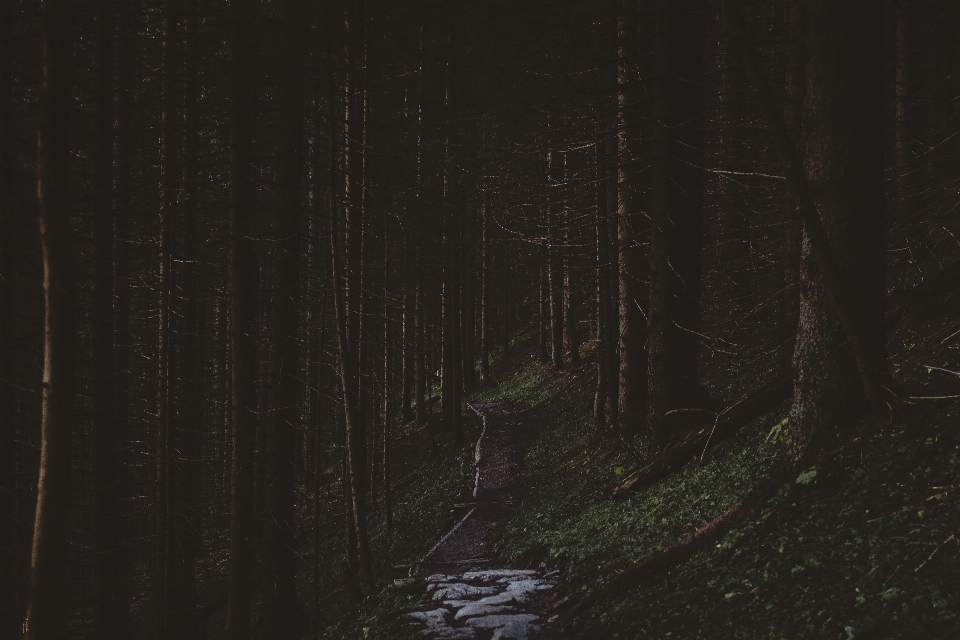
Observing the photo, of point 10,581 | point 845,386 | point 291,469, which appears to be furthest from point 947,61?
point 10,581

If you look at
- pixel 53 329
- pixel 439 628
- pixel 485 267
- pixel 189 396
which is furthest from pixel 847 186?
pixel 485 267

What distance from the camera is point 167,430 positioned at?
34.1ft

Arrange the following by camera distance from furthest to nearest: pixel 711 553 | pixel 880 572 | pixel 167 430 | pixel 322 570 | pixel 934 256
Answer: pixel 322 570, pixel 934 256, pixel 167 430, pixel 711 553, pixel 880 572

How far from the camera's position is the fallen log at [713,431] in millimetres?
9344

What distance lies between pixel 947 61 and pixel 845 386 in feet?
48.1

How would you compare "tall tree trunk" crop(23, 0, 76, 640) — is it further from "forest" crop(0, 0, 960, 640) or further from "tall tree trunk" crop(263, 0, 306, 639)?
"tall tree trunk" crop(263, 0, 306, 639)

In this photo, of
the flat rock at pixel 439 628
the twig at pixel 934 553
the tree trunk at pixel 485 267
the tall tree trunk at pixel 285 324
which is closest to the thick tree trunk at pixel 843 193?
the twig at pixel 934 553

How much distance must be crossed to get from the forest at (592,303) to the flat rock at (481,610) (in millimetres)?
38

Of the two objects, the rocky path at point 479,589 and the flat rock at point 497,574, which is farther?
the flat rock at point 497,574

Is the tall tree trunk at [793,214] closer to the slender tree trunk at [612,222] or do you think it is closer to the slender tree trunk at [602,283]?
the slender tree trunk at [612,222]

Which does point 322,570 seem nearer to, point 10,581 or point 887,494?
point 10,581

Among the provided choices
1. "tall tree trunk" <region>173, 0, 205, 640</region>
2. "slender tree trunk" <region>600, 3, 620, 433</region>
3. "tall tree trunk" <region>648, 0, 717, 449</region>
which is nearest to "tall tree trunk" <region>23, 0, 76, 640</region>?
"tall tree trunk" <region>173, 0, 205, 640</region>

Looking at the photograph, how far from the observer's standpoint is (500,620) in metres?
7.14

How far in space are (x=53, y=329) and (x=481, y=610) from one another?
519 cm
